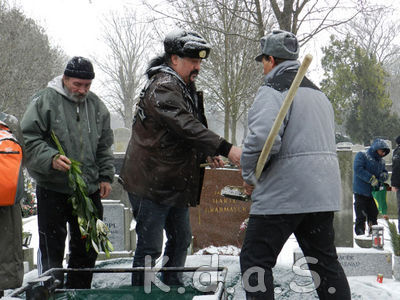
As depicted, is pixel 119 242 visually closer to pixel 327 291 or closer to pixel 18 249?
pixel 18 249

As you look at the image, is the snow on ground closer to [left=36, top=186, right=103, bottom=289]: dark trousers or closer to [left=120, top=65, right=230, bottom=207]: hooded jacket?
[left=36, top=186, right=103, bottom=289]: dark trousers

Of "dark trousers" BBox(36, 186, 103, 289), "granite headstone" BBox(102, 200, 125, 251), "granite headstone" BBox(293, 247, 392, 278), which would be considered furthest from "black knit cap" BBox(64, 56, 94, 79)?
"granite headstone" BBox(102, 200, 125, 251)

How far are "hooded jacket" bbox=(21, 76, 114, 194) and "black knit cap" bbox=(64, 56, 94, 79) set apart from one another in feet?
0.52

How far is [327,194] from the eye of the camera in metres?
2.66

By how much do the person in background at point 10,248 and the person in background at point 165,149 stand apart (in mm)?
732

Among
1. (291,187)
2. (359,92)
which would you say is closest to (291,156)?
(291,187)

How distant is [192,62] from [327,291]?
67.1 inches

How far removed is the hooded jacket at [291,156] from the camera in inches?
102

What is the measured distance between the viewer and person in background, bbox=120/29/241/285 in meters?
3.06

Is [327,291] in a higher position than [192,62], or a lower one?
lower

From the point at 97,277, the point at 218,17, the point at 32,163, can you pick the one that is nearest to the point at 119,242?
the point at 97,277

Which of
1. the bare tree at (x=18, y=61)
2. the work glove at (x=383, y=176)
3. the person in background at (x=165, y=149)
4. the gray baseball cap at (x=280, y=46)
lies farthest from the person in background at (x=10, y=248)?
the bare tree at (x=18, y=61)

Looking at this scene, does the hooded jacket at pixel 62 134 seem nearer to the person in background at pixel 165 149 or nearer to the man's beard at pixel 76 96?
the man's beard at pixel 76 96

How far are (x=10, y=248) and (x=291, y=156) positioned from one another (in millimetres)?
1825
